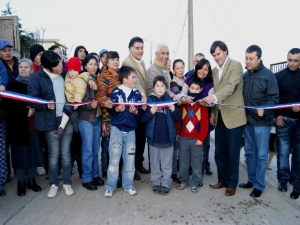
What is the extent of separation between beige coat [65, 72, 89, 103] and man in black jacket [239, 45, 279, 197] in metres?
2.54

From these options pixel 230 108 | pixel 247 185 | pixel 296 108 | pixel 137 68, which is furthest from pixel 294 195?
pixel 137 68

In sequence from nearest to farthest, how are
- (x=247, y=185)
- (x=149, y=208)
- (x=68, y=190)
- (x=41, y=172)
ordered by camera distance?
(x=149, y=208) → (x=68, y=190) → (x=247, y=185) → (x=41, y=172)

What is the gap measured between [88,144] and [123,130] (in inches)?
24.8

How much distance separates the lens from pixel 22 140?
11.9ft

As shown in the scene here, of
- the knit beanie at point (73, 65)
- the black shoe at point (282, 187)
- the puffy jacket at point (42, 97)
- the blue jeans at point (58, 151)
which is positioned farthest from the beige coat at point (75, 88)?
the black shoe at point (282, 187)

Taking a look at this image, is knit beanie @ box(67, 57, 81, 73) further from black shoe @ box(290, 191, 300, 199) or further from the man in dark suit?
black shoe @ box(290, 191, 300, 199)

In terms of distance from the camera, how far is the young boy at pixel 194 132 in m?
3.87

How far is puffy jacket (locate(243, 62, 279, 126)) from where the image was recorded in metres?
3.68

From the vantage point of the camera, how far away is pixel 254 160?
395 cm

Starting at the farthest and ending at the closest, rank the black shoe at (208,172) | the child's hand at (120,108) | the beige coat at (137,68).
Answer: the black shoe at (208,172) < the beige coat at (137,68) < the child's hand at (120,108)

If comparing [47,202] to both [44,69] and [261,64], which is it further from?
[261,64]

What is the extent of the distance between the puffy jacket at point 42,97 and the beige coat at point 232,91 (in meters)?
2.46

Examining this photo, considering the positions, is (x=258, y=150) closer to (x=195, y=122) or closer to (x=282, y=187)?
(x=282, y=187)

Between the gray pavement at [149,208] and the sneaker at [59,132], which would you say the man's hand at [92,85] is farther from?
the gray pavement at [149,208]
